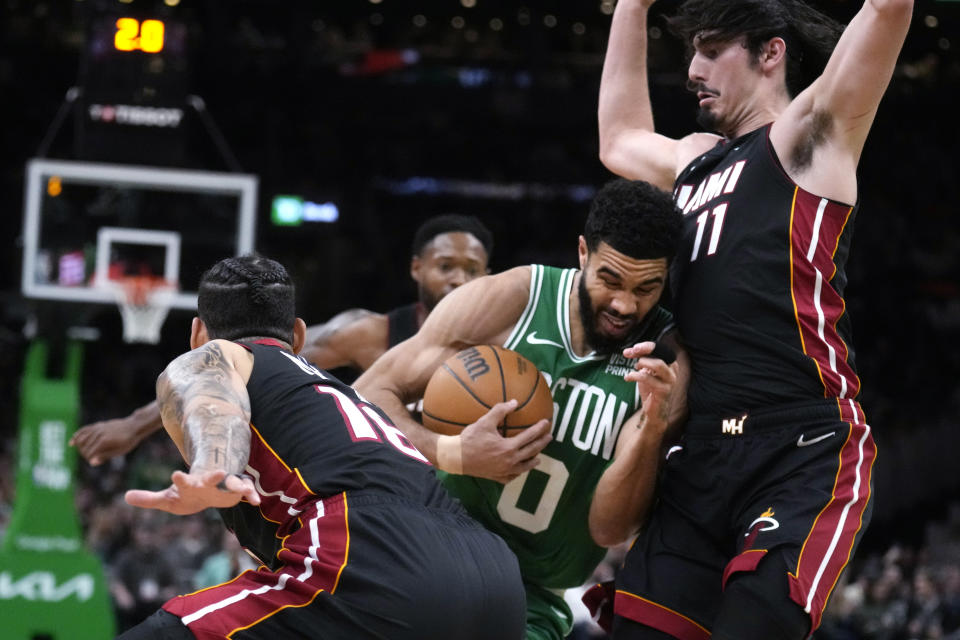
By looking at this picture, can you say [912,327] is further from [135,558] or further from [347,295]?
[135,558]

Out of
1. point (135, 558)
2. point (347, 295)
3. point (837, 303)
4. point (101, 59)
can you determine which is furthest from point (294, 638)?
point (347, 295)

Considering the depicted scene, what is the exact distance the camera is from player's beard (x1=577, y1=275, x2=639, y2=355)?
407cm

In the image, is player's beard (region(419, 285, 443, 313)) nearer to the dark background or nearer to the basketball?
the basketball

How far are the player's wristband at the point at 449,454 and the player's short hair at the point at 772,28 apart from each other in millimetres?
1471

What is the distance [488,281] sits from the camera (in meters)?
4.27

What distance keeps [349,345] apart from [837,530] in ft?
10.8

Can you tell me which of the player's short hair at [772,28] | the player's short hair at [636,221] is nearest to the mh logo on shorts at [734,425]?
the player's short hair at [636,221]

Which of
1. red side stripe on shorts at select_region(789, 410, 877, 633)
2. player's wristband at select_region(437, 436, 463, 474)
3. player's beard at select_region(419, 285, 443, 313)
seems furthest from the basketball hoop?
red side stripe on shorts at select_region(789, 410, 877, 633)

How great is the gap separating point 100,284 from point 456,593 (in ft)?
26.5

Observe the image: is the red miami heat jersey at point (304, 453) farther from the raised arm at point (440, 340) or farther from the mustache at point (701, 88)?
the mustache at point (701, 88)

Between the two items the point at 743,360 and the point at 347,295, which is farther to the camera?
the point at 347,295

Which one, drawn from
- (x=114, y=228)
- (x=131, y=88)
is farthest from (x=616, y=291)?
(x=131, y=88)

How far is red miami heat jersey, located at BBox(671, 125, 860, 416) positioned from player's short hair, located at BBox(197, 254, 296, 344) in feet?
4.08

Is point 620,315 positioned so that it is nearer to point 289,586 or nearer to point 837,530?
point 837,530
